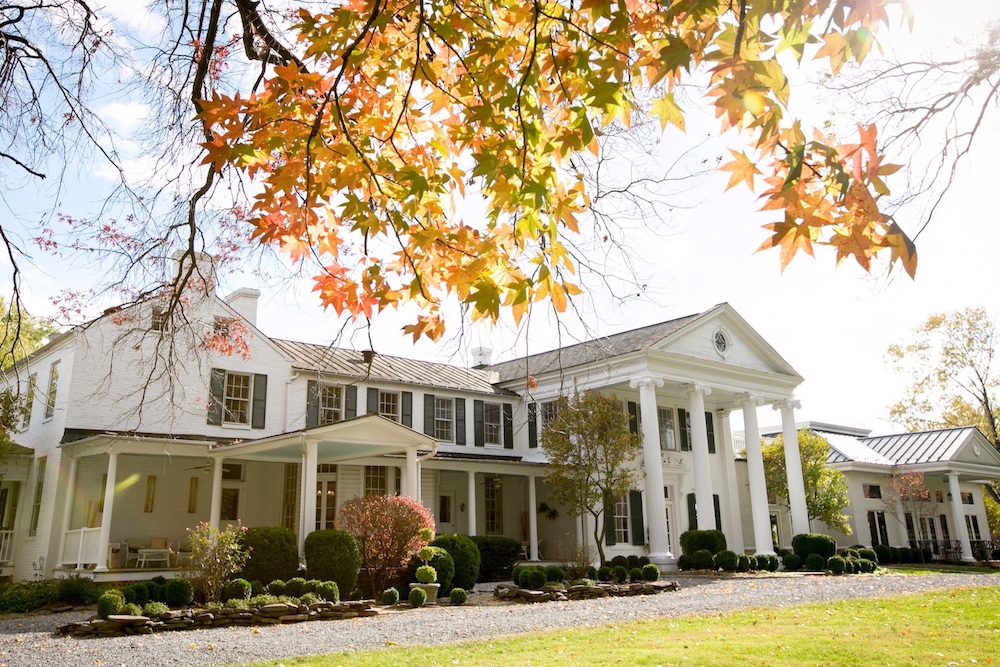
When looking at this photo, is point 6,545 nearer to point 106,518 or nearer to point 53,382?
point 53,382

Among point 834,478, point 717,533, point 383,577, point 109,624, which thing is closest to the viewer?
point 109,624

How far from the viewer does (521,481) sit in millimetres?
27547

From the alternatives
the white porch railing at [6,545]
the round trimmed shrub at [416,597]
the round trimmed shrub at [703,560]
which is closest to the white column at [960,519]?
the round trimmed shrub at [703,560]

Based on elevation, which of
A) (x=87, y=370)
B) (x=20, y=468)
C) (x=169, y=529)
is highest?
(x=87, y=370)

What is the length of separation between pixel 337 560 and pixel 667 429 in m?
16.3

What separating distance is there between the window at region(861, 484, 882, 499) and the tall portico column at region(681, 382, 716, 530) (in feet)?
39.4

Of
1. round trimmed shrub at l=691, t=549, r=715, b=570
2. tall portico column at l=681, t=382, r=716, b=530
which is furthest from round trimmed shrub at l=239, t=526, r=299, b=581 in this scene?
tall portico column at l=681, t=382, r=716, b=530

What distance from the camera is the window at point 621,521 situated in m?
26.2

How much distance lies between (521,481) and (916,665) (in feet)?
68.6

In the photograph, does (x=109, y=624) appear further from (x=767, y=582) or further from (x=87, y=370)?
(x=767, y=582)

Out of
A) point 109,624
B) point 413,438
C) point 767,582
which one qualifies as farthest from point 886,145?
point 767,582

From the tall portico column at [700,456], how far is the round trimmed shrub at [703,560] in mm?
1796

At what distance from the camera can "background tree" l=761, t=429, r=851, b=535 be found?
30.1 m

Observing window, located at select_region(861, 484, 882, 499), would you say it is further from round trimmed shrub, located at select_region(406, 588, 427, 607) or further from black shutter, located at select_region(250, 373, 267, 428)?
black shutter, located at select_region(250, 373, 267, 428)
